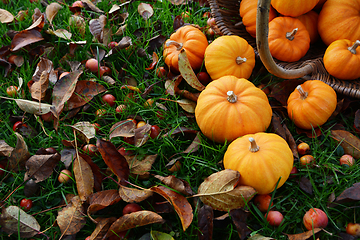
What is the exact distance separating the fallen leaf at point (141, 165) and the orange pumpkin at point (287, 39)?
139 cm

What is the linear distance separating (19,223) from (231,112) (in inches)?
56.5

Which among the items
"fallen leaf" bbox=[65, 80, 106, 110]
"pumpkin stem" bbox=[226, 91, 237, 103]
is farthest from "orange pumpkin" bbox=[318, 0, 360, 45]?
"fallen leaf" bbox=[65, 80, 106, 110]

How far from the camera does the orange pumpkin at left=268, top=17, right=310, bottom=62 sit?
225 cm

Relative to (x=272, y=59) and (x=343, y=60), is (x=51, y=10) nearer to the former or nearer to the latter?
(x=272, y=59)

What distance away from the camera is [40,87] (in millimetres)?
2160

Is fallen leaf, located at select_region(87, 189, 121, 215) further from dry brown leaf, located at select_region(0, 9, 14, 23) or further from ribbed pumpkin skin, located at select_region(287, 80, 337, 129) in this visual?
dry brown leaf, located at select_region(0, 9, 14, 23)

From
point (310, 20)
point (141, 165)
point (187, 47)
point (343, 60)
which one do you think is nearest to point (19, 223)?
point (141, 165)

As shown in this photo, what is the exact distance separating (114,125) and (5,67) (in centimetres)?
137

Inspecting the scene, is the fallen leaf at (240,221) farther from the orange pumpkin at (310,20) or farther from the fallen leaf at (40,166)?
the orange pumpkin at (310,20)

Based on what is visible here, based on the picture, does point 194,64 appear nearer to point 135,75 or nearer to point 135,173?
point 135,75

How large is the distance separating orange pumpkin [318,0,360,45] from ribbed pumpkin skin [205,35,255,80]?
0.76 meters

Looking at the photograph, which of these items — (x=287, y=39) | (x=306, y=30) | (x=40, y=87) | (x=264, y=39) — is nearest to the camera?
(x=264, y=39)

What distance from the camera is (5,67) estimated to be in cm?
249

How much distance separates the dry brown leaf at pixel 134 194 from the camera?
1555 millimetres
